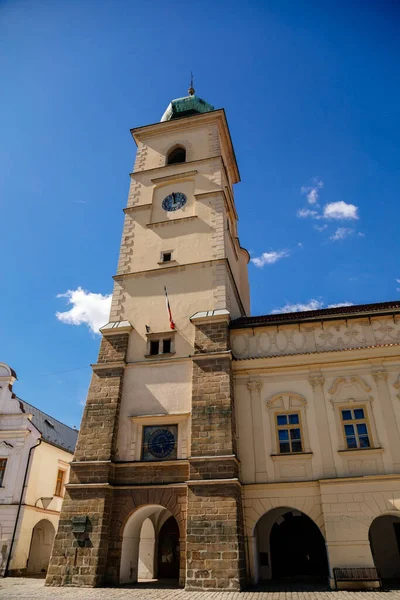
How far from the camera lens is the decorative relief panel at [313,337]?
16.2m

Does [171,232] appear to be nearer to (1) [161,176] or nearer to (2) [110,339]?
(1) [161,176]

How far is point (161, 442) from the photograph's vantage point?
15.1m

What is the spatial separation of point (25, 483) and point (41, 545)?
465cm

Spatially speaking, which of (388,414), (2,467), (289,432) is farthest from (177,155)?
(2,467)

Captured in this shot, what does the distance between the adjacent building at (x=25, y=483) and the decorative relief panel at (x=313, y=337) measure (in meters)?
13.1

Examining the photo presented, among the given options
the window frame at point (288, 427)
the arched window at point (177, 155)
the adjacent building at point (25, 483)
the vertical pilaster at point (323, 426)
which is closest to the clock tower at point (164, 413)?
the window frame at point (288, 427)

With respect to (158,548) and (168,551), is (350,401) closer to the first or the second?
(168,551)

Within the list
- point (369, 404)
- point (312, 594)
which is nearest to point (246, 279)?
point (369, 404)

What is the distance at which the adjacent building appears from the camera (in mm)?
20328

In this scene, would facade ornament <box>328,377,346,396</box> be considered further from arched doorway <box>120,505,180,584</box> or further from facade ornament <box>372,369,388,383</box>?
arched doorway <box>120,505,180,584</box>

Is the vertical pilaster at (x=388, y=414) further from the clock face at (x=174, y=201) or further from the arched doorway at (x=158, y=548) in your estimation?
the clock face at (x=174, y=201)

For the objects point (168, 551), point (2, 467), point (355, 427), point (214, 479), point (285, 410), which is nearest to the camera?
point (214, 479)

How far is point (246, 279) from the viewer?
25547 millimetres

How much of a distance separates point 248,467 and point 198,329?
5.47m
